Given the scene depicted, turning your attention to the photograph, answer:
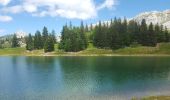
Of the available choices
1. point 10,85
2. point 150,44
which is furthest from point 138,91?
point 150,44

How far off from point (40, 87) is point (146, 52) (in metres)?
129

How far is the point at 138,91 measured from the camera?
59500 mm

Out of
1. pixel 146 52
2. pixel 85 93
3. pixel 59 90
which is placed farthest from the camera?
pixel 146 52

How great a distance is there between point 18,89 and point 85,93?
17.3 meters

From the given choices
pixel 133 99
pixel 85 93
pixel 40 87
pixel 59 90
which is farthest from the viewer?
pixel 40 87

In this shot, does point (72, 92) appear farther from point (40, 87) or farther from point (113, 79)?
point (113, 79)

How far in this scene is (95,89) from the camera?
63344 millimetres

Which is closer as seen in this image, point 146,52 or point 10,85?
point 10,85

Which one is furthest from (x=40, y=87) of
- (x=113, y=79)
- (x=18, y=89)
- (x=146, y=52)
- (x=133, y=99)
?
(x=146, y=52)

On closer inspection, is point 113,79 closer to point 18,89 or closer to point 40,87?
point 40,87

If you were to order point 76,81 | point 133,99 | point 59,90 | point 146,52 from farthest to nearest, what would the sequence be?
point 146,52 < point 76,81 < point 59,90 < point 133,99

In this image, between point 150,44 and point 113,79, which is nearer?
point 113,79

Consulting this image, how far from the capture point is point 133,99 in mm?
49594

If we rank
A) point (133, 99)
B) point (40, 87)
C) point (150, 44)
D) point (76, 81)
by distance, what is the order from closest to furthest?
point (133, 99) → point (40, 87) → point (76, 81) → point (150, 44)
